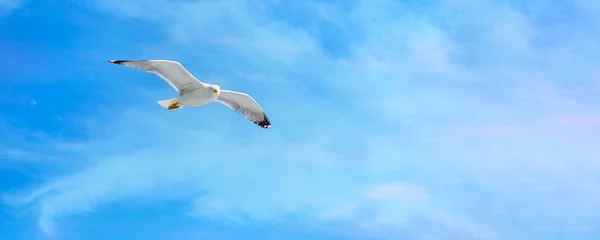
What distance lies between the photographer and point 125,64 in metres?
20.8

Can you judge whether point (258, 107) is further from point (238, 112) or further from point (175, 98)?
point (175, 98)

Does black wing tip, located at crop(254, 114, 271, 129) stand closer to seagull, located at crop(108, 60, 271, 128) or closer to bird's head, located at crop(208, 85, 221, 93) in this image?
seagull, located at crop(108, 60, 271, 128)

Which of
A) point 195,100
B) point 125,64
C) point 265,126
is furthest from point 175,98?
point 265,126

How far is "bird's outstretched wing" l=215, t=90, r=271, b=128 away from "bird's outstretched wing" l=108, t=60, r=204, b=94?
6.44ft

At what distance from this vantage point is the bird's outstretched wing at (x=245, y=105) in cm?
2430

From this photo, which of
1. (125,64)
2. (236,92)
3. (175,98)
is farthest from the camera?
(236,92)

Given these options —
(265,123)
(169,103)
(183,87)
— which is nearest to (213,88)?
(183,87)

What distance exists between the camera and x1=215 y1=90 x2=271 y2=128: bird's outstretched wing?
79.7 ft

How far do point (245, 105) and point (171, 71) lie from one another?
3.95 metres

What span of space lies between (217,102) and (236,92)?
99cm

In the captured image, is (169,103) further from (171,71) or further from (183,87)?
(171,71)

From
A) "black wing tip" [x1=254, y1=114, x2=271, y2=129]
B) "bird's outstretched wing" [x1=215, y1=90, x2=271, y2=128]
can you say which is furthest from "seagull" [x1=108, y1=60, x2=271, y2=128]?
"black wing tip" [x1=254, y1=114, x2=271, y2=129]

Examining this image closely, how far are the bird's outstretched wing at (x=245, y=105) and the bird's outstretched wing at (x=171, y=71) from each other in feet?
6.44

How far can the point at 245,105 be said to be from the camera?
24969mm
